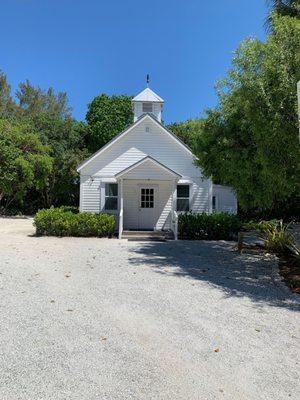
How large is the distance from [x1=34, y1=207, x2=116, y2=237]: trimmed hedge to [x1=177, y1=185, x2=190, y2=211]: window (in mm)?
4852

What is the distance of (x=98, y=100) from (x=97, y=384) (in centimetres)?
3546

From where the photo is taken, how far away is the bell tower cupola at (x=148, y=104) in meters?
23.1

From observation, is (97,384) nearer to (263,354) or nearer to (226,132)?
(263,354)

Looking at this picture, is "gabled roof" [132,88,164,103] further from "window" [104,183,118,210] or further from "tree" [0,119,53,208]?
"tree" [0,119,53,208]

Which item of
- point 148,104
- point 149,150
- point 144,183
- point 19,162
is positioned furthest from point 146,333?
point 19,162

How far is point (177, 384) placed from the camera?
3.83 metres

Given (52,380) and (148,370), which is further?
(148,370)

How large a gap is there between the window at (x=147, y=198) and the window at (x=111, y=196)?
4.53 ft

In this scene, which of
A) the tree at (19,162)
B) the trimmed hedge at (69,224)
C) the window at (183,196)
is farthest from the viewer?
the tree at (19,162)

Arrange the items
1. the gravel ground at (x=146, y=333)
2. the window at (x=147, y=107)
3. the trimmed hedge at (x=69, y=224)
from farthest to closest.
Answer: the window at (x=147, y=107), the trimmed hedge at (x=69, y=224), the gravel ground at (x=146, y=333)

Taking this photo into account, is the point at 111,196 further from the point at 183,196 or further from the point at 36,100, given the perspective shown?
the point at 36,100

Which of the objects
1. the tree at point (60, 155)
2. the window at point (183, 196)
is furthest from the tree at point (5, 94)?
the window at point (183, 196)

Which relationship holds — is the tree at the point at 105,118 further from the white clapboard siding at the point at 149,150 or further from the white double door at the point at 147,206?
the white double door at the point at 147,206

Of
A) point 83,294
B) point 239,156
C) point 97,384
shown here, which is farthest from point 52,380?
point 239,156
